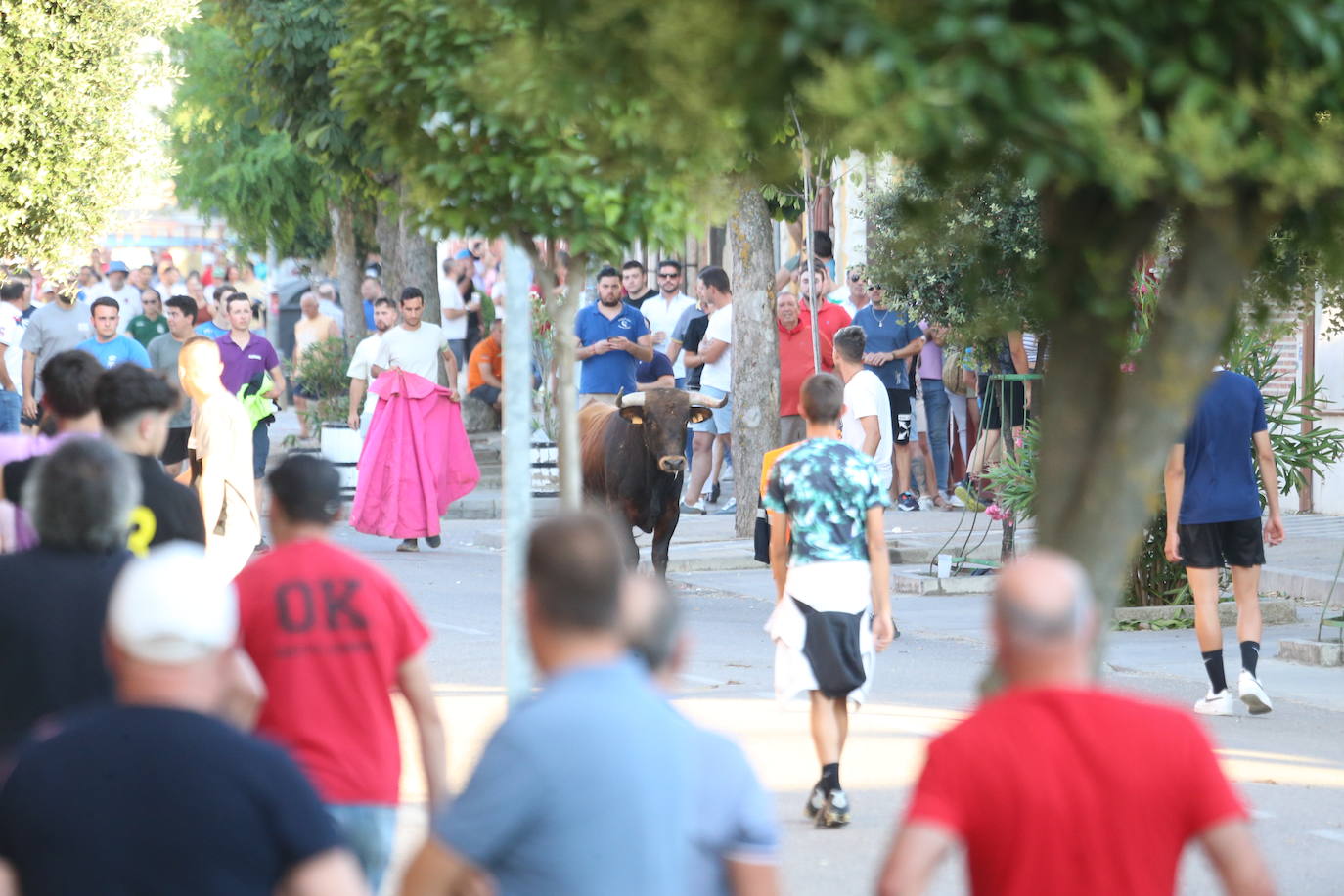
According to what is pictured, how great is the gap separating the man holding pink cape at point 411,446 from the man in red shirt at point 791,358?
271cm

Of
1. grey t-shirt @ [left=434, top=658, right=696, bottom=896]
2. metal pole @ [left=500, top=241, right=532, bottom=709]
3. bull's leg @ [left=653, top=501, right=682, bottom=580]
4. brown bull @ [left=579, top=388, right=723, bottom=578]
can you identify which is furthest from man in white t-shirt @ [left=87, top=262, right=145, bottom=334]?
grey t-shirt @ [left=434, top=658, right=696, bottom=896]

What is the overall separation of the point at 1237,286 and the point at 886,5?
1.03 meters

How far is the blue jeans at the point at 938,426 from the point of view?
20.2 meters

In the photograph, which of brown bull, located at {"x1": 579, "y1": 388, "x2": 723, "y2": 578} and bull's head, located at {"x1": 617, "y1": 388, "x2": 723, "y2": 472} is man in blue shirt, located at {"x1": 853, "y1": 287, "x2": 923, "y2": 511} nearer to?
brown bull, located at {"x1": 579, "y1": 388, "x2": 723, "y2": 578}

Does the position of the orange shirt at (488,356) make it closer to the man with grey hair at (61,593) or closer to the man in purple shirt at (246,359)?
the man in purple shirt at (246,359)

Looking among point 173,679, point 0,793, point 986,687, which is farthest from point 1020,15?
point 0,793

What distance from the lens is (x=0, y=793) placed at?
336cm

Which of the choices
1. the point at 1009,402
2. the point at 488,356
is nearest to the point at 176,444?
the point at 488,356

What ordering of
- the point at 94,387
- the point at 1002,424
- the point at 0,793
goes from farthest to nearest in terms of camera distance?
the point at 1002,424, the point at 94,387, the point at 0,793

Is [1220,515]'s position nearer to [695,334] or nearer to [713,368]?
[713,368]

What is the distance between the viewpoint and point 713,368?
781 inches

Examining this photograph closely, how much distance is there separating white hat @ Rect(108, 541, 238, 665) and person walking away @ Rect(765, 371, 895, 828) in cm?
471

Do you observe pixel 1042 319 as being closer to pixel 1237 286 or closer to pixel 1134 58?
pixel 1237 286

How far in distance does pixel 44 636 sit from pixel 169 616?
147cm
